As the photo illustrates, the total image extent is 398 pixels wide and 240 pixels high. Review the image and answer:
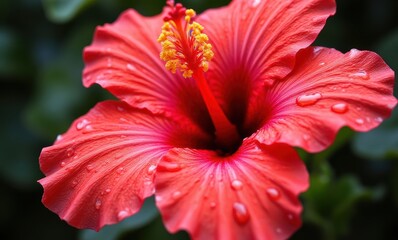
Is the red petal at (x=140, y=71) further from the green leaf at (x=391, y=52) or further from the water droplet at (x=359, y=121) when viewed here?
the green leaf at (x=391, y=52)

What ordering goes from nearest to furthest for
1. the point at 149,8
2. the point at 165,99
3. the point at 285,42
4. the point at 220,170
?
the point at 220,170 < the point at 285,42 < the point at 165,99 < the point at 149,8

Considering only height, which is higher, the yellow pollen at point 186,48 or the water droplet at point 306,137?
the yellow pollen at point 186,48

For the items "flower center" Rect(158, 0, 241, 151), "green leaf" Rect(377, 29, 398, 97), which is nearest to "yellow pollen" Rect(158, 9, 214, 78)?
"flower center" Rect(158, 0, 241, 151)

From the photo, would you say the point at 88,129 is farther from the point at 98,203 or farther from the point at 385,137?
the point at 385,137

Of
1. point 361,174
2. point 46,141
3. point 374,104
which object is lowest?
point 361,174

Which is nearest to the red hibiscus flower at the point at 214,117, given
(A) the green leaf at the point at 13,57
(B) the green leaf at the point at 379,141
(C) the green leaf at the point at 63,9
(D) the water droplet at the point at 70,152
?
(D) the water droplet at the point at 70,152

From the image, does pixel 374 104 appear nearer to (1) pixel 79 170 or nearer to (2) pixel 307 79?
(2) pixel 307 79

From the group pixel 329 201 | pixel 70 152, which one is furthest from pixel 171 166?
pixel 329 201

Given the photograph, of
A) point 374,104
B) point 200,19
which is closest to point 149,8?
point 200,19
